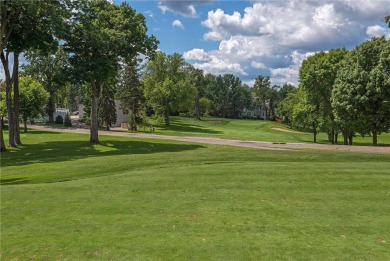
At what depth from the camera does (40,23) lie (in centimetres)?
2841

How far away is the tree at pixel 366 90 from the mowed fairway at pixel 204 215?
1891 cm

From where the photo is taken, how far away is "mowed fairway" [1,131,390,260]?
6.50m

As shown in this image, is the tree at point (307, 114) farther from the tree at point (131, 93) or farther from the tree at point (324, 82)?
the tree at point (131, 93)

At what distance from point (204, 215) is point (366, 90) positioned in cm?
2931

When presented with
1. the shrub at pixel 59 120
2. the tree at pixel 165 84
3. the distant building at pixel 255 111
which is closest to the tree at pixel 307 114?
the tree at pixel 165 84

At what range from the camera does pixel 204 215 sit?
848cm

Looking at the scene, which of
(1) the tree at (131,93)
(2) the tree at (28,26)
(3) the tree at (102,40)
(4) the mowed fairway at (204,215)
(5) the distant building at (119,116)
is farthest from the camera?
(5) the distant building at (119,116)

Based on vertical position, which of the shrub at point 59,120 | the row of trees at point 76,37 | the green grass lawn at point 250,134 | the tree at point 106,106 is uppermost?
the row of trees at point 76,37

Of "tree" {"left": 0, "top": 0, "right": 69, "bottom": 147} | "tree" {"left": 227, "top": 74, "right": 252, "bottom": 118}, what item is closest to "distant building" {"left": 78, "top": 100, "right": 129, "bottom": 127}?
"tree" {"left": 0, "top": 0, "right": 69, "bottom": 147}

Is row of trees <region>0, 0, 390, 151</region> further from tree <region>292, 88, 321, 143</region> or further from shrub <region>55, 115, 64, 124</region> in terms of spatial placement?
shrub <region>55, 115, 64, 124</region>

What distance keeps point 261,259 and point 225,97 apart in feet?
415

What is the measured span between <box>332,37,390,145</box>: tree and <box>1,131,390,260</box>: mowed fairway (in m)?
18.9

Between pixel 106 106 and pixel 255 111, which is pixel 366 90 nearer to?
pixel 106 106

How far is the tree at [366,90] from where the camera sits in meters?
31.0
